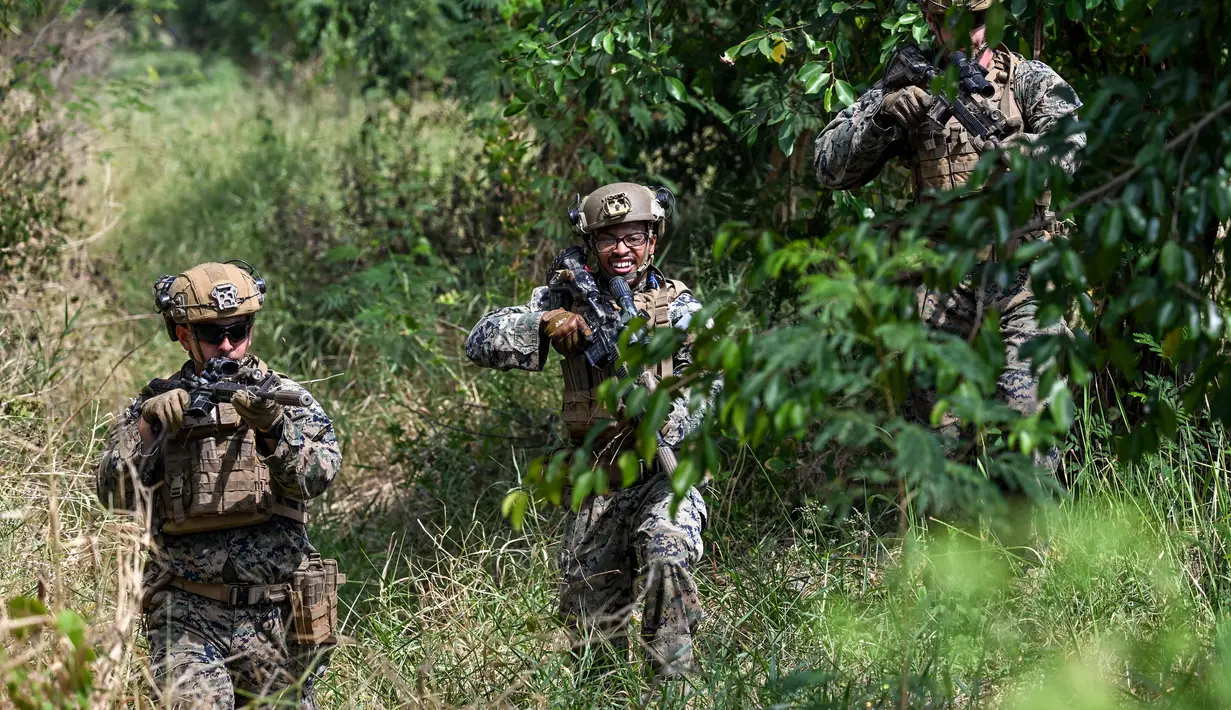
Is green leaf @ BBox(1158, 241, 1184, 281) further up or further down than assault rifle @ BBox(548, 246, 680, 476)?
further up

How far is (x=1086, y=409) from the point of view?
4777 mm

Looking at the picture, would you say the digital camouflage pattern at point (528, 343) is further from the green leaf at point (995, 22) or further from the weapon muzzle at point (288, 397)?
the green leaf at point (995, 22)

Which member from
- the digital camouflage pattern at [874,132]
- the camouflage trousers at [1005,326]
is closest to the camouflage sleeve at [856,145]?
the digital camouflage pattern at [874,132]

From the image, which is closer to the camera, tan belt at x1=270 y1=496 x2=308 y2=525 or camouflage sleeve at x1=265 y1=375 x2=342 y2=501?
camouflage sleeve at x1=265 y1=375 x2=342 y2=501

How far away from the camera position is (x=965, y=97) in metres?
4.60

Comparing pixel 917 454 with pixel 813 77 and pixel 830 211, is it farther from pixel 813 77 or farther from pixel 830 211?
pixel 830 211

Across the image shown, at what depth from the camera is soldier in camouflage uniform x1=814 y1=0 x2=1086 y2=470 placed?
14.9 ft

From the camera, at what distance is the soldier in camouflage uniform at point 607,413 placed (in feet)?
14.6

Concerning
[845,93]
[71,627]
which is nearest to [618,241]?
[845,93]

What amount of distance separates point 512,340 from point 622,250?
49cm

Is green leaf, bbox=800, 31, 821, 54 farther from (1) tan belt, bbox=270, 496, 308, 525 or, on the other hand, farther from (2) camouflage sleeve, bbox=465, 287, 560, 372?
(1) tan belt, bbox=270, 496, 308, 525

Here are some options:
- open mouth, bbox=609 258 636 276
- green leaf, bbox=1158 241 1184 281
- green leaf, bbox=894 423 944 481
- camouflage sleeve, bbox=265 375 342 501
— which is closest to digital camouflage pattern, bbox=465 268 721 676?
open mouth, bbox=609 258 636 276

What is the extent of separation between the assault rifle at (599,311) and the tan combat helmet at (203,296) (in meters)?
1.05

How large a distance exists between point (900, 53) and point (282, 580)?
2724 mm
